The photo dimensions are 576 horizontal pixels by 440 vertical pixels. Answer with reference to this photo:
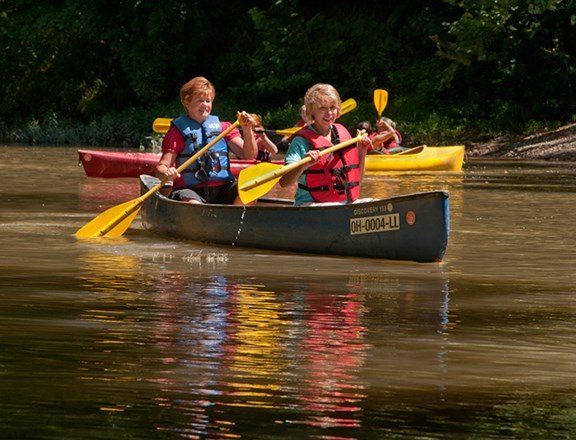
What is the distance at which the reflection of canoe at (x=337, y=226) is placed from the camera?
1061cm

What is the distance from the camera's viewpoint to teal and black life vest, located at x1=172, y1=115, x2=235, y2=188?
12727 millimetres

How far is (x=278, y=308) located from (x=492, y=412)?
287 centimetres

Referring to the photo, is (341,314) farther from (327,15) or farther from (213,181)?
(327,15)

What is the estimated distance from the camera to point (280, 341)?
23.6ft

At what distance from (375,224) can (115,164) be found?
1238 centimetres

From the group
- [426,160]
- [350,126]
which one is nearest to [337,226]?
[426,160]

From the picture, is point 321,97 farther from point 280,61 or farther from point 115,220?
point 280,61

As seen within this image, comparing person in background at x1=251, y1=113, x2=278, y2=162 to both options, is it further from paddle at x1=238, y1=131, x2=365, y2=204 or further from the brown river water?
paddle at x1=238, y1=131, x2=365, y2=204

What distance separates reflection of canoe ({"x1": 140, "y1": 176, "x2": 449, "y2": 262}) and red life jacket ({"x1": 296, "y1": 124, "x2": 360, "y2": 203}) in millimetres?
319

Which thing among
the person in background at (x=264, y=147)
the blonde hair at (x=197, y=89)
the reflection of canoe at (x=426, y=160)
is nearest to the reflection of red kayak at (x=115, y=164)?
the reflection of canoe at (x=426, y=160)

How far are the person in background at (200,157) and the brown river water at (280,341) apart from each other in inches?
21.5

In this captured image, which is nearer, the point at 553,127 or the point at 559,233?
the point at 559,233

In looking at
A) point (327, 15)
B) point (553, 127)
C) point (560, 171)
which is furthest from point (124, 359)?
point (327, 15)

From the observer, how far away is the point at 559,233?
535 inches
